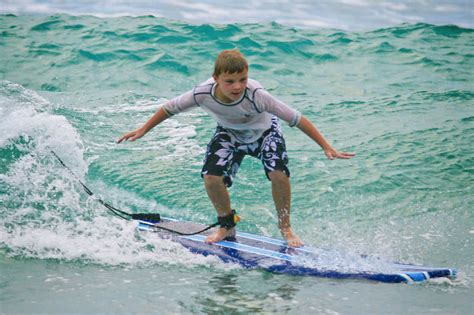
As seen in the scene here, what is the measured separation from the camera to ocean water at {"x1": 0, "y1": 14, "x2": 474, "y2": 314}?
4555mm

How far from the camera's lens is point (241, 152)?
18.7 feet

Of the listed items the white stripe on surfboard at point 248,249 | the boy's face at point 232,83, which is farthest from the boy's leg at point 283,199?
the boy's face at point 232,83

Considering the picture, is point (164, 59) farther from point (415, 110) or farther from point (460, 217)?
point (460, 217)

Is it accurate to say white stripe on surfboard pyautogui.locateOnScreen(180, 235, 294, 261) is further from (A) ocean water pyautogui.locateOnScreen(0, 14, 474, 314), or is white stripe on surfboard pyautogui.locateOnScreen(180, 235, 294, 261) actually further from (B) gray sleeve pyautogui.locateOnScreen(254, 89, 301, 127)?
(B) gray sleeve pyautogui.locateOnScreen(254, 89, 301, 127)

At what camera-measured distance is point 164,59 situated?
15.2 meters

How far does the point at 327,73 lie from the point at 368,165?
6544mm

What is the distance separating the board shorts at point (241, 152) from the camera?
548 cm

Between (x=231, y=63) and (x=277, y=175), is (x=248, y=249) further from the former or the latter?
(x=231, y=63)

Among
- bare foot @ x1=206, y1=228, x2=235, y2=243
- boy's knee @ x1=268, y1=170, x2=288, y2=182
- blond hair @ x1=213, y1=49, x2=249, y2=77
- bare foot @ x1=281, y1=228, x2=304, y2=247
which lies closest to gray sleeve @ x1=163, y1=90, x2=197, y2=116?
blond hair @ x1=213, y1=49, x2=249, y2=77

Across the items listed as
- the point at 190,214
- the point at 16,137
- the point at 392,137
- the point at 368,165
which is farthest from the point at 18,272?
the point at 392,137

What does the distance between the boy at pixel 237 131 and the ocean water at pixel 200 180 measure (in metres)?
0.64

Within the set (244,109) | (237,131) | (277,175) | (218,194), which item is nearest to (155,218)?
(218,194)

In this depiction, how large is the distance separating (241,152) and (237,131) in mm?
222

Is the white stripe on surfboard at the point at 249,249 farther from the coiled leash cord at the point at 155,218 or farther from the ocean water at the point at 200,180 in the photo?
the ocean water at the point at 200,180
